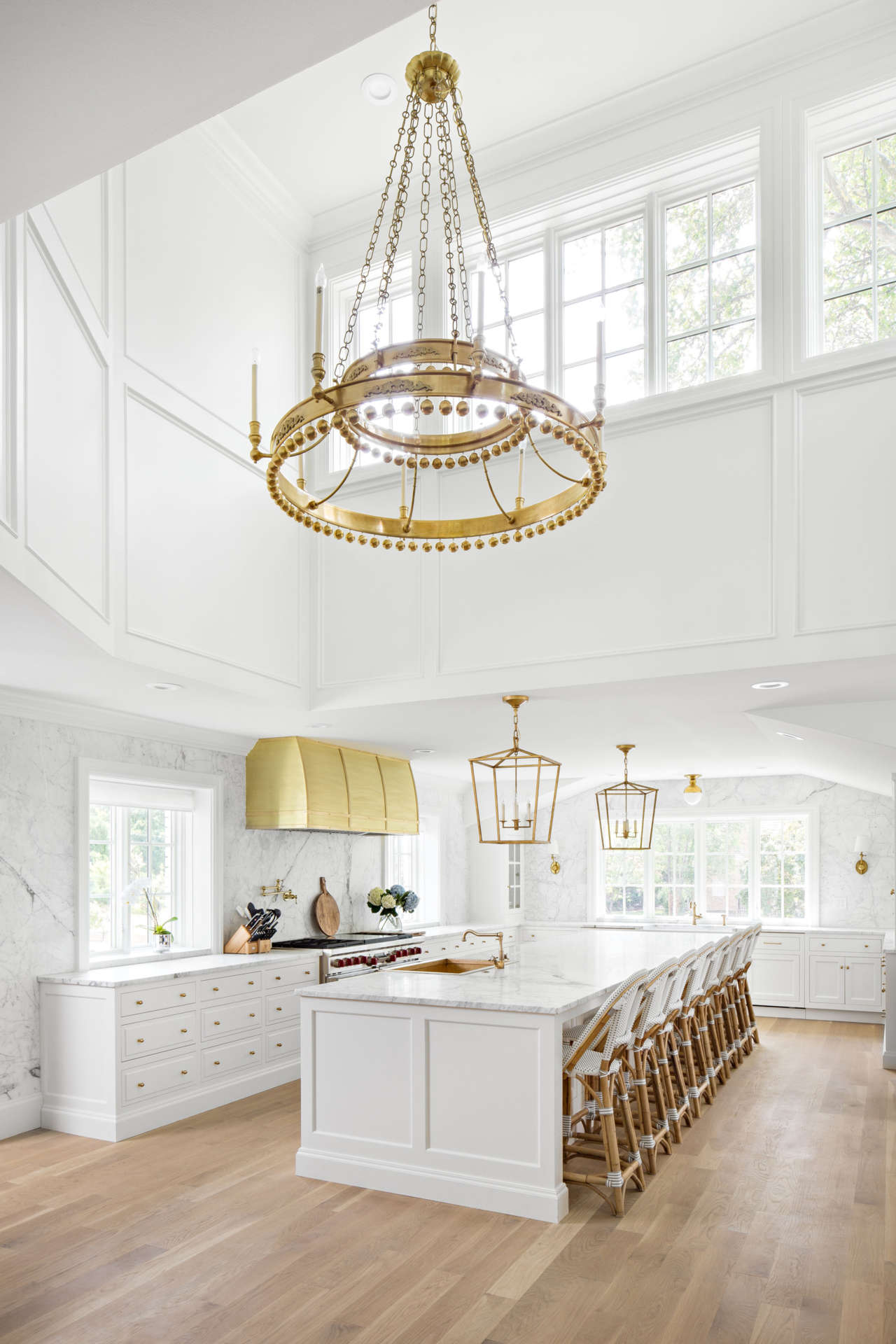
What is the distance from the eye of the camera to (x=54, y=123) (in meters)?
1.54

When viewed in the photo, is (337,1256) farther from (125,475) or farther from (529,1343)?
(125,475)

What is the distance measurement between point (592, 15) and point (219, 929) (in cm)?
Answer: 601

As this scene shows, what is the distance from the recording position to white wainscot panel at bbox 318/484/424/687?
6016 millimetres

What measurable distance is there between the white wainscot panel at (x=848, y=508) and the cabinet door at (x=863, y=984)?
5.97 metres

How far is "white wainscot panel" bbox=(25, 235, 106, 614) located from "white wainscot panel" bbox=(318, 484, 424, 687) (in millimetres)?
2059

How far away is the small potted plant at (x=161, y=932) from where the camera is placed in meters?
6.59

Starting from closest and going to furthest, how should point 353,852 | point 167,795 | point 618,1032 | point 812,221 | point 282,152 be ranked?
point 618,1032, point 812,221, point 282,152, point 167,795, point 353,852

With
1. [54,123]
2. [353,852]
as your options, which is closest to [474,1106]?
[54,123]

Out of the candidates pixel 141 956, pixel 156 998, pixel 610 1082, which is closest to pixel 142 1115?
pixel 156 998

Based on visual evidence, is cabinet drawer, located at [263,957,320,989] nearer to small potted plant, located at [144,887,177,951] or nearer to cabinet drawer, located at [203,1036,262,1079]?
cabinet drawer, located at [203,1036,262,1079]

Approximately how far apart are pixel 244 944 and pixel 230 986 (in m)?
0.65

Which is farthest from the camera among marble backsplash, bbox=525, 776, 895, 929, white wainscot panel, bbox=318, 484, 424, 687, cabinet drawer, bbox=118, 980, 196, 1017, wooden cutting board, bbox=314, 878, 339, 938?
marble backsplash, bbox=525, 776, 895, 929

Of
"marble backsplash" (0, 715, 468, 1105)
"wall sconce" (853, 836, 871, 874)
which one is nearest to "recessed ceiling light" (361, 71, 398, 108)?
"marble backsplash" (0, 715, 468, 1105)

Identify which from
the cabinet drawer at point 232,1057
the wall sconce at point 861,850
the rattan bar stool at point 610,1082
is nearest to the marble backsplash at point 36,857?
the cabinet drawer at point 232,1057
